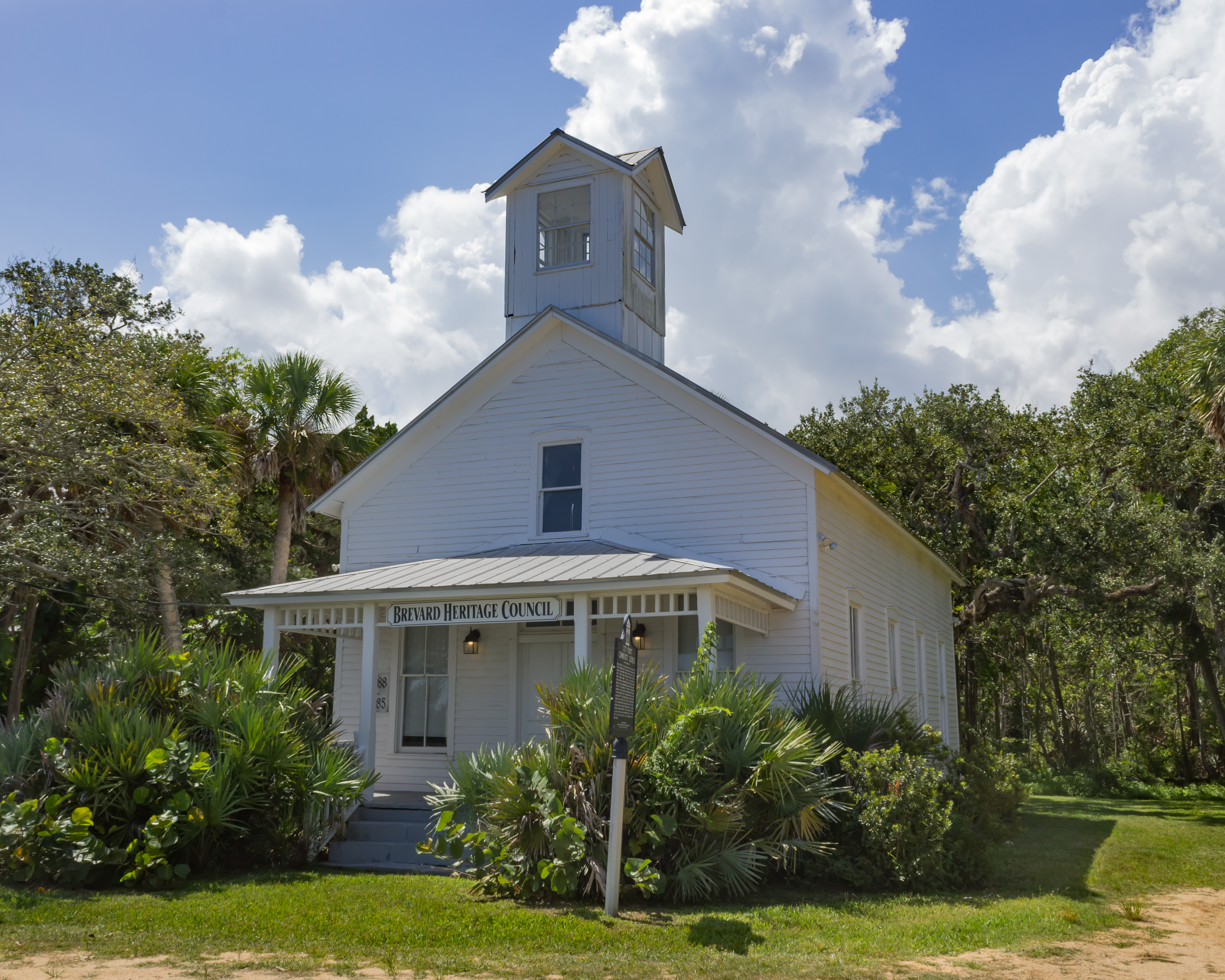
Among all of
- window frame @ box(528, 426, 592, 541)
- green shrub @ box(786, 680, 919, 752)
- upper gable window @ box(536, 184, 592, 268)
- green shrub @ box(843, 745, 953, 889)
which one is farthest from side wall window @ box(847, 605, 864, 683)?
upper gable window @ box(536, 184, 592, 268)

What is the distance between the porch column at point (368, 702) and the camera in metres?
12.9

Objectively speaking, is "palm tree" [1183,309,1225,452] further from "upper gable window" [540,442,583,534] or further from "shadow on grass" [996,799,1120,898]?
"upper gable window" [540,442,583,534]

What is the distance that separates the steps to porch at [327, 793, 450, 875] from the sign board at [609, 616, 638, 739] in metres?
3.64

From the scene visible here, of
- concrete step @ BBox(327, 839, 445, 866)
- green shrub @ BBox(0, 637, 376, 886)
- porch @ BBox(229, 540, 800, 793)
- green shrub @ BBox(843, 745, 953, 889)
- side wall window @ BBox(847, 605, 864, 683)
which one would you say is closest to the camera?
green shrub @ BBox(0, 637, 376, 886)

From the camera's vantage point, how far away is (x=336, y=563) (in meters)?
33.0

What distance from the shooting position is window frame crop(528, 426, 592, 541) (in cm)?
1553

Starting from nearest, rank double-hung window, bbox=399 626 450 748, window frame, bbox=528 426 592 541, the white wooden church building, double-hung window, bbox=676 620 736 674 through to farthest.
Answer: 1. the white wooden church building
2. double-hung window, bbox=676 620 736 674
3. double-hung window, bbox=399 626 450 748
4. window frame, bbox=528 426 592 541

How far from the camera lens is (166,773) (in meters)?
10.1

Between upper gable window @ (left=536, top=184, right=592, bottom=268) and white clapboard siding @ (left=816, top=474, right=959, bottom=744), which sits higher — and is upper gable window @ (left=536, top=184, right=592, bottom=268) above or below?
above

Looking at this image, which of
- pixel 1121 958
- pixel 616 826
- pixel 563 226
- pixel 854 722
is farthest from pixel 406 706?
pixel 1121 958

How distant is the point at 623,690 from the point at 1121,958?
4111 millimetres

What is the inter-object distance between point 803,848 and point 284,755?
5385 millimetres

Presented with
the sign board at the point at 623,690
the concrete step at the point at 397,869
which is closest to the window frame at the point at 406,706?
the concrete step at the point at 397,869

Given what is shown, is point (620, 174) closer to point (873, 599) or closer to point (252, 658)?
point (873, 599)
